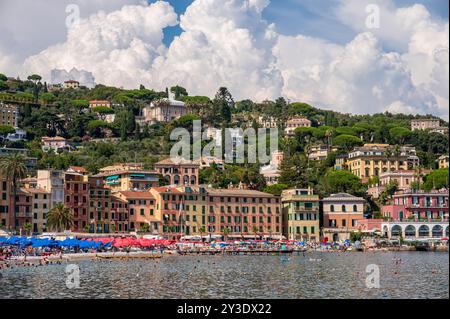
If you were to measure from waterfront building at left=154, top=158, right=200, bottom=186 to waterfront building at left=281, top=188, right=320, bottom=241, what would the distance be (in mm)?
18596

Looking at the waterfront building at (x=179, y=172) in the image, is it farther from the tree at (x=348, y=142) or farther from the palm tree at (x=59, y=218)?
the tree at (x=348, y=142)

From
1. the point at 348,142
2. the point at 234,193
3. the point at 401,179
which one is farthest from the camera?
the point at 348,142

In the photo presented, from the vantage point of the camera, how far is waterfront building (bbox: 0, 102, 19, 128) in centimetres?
19481

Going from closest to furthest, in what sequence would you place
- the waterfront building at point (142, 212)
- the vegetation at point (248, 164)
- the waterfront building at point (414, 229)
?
the waterfront building at point (142, 212)
the waterfront building at point (414, 229)
the vegetation at point (248, 164)

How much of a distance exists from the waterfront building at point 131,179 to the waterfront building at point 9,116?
71801mm

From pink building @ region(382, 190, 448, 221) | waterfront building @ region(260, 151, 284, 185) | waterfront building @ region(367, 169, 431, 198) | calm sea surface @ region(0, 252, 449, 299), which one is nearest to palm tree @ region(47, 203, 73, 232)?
calm sea surface @ region(0, 252, 449, 299)

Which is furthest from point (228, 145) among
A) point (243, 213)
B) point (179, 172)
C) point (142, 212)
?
point (142, 212)

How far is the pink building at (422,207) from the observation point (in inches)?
4956

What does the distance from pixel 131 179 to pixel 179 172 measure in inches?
490

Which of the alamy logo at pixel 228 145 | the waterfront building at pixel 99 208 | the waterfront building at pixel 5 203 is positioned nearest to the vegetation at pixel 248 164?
the alamy logo at pixel 228 145

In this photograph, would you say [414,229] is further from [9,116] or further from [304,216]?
[9,116]

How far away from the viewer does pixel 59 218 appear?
10156cm

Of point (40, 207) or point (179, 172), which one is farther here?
point (179, 172)

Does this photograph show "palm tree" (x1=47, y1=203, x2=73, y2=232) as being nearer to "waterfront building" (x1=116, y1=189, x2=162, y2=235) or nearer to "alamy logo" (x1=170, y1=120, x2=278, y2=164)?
"waterfront building" (x1=116, y1=189, x2=162, y2=235)
